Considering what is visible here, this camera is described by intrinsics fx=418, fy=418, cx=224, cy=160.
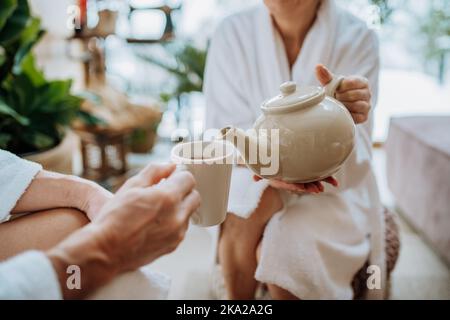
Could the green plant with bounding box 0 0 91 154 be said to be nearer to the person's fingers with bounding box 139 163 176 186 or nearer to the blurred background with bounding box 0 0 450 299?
the blurred background with bounding box 0 0 450 299

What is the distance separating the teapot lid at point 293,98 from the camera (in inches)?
27.7

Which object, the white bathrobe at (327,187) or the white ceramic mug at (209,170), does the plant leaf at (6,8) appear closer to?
the white bathrobe at (327,187)

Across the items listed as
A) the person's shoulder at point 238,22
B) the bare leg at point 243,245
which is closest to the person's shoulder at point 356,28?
the person's shoulder at point 238,22

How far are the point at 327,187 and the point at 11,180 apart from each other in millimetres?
758

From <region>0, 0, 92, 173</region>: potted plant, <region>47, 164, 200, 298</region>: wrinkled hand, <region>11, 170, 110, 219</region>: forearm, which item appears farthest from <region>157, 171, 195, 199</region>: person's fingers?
<region>0, 0, 92, 173</region>: potted plant

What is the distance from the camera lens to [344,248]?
115 centimetres

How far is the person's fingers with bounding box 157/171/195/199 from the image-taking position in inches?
22.7

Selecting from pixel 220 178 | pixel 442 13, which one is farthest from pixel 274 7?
pixel 442 13

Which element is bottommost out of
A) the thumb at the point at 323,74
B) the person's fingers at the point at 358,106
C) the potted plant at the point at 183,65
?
the potted plant at the point at 183,65

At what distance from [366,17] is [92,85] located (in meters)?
1.67

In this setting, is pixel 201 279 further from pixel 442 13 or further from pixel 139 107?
pixel 442 13

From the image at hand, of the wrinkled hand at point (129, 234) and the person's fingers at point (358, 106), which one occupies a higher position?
the person's fingers at point (358, 106)

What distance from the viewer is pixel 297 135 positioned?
71cm

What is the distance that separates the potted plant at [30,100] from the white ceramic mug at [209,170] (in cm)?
104
